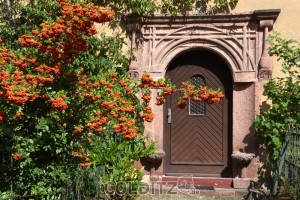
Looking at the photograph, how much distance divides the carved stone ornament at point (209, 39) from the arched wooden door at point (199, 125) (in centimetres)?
37

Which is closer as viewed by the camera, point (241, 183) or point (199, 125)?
point (241, 183)

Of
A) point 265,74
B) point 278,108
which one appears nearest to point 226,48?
point 265,74

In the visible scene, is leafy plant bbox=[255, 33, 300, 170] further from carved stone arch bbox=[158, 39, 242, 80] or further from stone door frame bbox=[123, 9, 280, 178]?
carved stone arch bbox=[158, 39, 242, 80]

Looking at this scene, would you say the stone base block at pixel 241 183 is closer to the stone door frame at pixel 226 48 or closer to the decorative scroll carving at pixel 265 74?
the stone door frame at pixel 226 48

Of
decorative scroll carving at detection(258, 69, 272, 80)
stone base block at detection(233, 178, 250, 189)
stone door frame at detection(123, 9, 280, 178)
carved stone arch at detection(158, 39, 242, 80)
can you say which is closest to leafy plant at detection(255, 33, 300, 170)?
decorative scroll carving at detection(258, 69, 272, 80)

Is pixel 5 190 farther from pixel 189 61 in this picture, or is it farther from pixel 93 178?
pixel 189 61

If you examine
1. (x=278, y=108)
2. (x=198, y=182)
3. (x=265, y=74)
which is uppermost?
(x=265, y=74)

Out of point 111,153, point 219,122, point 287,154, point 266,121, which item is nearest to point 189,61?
point 219,122

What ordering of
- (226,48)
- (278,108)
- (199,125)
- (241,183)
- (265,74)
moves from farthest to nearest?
1. (199,125)
2. (226,48)
3. (265,74)
4. (241,183)
5. (278,108)

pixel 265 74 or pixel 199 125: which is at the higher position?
pixel 265 74

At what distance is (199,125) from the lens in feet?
26.9

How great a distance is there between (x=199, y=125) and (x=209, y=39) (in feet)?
5.41

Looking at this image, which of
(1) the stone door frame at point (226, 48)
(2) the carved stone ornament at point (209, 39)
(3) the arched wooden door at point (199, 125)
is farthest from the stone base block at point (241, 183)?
(2) the carved stone ornament at point (209, 39)

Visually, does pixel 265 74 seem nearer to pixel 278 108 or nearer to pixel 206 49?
pixel 278 108
